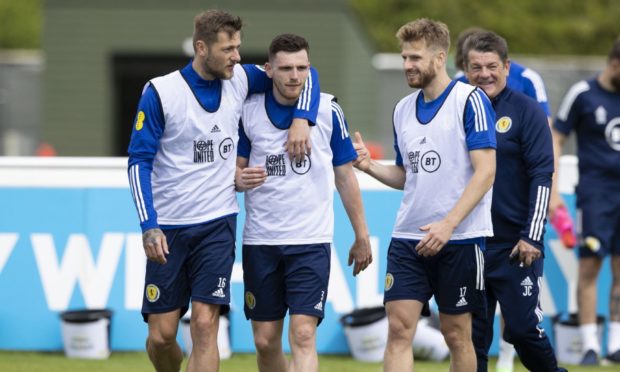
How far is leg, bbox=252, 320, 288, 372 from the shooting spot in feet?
24.0

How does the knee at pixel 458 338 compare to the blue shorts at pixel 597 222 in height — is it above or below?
below

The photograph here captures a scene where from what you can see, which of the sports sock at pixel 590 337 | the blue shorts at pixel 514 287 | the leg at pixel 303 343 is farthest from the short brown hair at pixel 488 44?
the sports sock at pixel 590 337

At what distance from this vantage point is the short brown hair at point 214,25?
285 inches

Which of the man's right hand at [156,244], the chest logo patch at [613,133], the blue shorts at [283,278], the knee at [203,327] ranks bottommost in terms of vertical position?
the knee at [203,327]

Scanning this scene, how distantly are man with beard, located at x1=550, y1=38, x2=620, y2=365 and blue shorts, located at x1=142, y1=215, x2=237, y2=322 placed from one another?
3.72 meters

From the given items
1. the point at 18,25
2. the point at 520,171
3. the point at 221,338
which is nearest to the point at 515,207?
the point at 520,171

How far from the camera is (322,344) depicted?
10.2 metres

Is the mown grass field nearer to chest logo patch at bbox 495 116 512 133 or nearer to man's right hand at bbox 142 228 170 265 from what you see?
man's right hand at bbox 142 228 170 265

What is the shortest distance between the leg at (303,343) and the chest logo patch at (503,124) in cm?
162

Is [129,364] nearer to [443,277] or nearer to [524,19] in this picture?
[443,277]

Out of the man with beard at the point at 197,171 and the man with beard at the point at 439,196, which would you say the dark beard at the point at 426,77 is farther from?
the man with beard at the point at 197,171

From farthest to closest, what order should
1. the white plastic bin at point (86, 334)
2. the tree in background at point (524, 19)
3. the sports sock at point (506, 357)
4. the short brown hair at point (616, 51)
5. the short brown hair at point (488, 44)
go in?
1. the tree in background at point (524, 19)
2. the short brown hair at point (616, 51)
3. the white plastic bin at point (86, 334)
4. the sports sock at point (506, 357)
5. the short brown hair at point (488, 44)

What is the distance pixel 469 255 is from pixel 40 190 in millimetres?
4436

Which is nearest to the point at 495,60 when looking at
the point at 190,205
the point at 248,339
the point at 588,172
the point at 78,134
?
the point at 190,205
